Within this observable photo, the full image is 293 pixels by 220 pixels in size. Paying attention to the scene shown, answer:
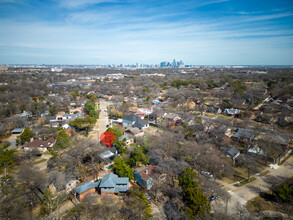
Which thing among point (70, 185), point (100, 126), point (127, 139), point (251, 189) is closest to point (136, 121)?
point (127, 139)

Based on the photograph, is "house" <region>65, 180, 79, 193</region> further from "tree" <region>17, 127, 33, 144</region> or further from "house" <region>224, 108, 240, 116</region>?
"house" <region>224, 108, 240, 116</region>

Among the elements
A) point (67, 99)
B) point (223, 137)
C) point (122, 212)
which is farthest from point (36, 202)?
point (67, 99)

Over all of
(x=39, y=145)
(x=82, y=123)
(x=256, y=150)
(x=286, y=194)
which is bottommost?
(x=286, y=194)

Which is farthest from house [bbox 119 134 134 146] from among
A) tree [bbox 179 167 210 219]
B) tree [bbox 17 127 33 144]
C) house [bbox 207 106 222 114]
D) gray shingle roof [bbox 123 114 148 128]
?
house [bbox 207 106 222 114]

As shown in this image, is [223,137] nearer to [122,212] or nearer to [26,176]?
[122,212]

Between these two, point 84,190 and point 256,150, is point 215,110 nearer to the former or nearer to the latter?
point 256,150

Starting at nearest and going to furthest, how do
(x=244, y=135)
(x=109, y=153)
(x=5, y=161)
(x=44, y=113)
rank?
(x=5, y=161)
(x=109, y=153)
(x=244, y=135)
(x=44, y=113)
